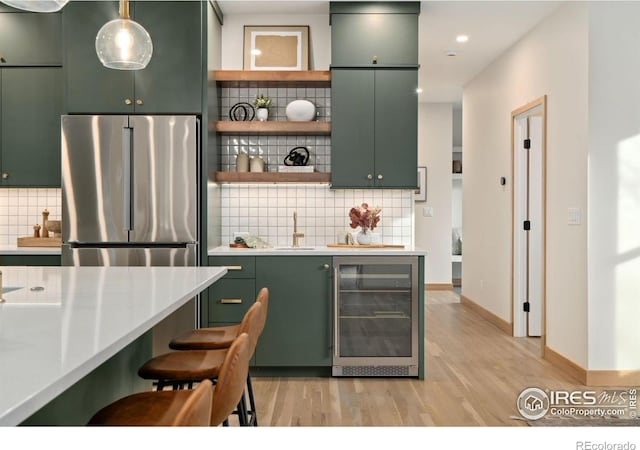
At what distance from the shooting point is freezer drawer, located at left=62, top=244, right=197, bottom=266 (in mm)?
3955

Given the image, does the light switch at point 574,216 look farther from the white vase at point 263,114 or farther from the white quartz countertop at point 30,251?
the white quartz countertop at point 30,251

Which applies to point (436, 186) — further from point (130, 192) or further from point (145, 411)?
point (145, 411)

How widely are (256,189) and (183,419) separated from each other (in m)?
3.59

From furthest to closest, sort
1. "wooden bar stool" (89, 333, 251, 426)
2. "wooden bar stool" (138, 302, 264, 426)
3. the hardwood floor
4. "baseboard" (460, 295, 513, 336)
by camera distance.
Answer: "baseboard" (460, 295, 513, 336) → the hardwood floor → "wooden bar stool" (138, 302, 264, 426) → "wooden bar stool" (89, 333, 251, 426)

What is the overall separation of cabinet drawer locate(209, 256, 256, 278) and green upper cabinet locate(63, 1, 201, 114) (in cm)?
109

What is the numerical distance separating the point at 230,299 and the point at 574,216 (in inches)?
101

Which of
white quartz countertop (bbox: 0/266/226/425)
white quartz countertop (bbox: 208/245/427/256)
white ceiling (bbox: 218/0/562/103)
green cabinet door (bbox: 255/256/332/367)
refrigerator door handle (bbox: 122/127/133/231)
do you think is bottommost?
green cabinet door (bbox: 255/256/332/367)

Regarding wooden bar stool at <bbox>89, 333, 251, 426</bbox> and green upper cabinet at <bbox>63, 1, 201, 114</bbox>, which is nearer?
wooden bar stool at <bbox>89, 333, 251, 426</bbox>

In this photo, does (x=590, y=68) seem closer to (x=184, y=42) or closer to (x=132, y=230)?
(x=184, y=42)

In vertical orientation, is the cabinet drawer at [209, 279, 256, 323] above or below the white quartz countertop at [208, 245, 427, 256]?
below

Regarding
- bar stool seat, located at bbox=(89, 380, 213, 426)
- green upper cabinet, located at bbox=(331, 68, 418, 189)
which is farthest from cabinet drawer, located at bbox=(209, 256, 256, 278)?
bar stool seat, located at bbox=(89, 380, 213, 426)

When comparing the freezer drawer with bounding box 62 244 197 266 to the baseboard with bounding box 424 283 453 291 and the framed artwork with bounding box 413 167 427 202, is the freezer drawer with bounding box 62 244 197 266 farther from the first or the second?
the baseboard with bounding box 424 283 453 291

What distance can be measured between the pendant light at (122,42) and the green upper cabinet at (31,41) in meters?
2.08

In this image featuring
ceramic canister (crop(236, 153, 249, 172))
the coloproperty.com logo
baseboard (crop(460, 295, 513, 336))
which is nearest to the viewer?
the coloproperty.com logo
